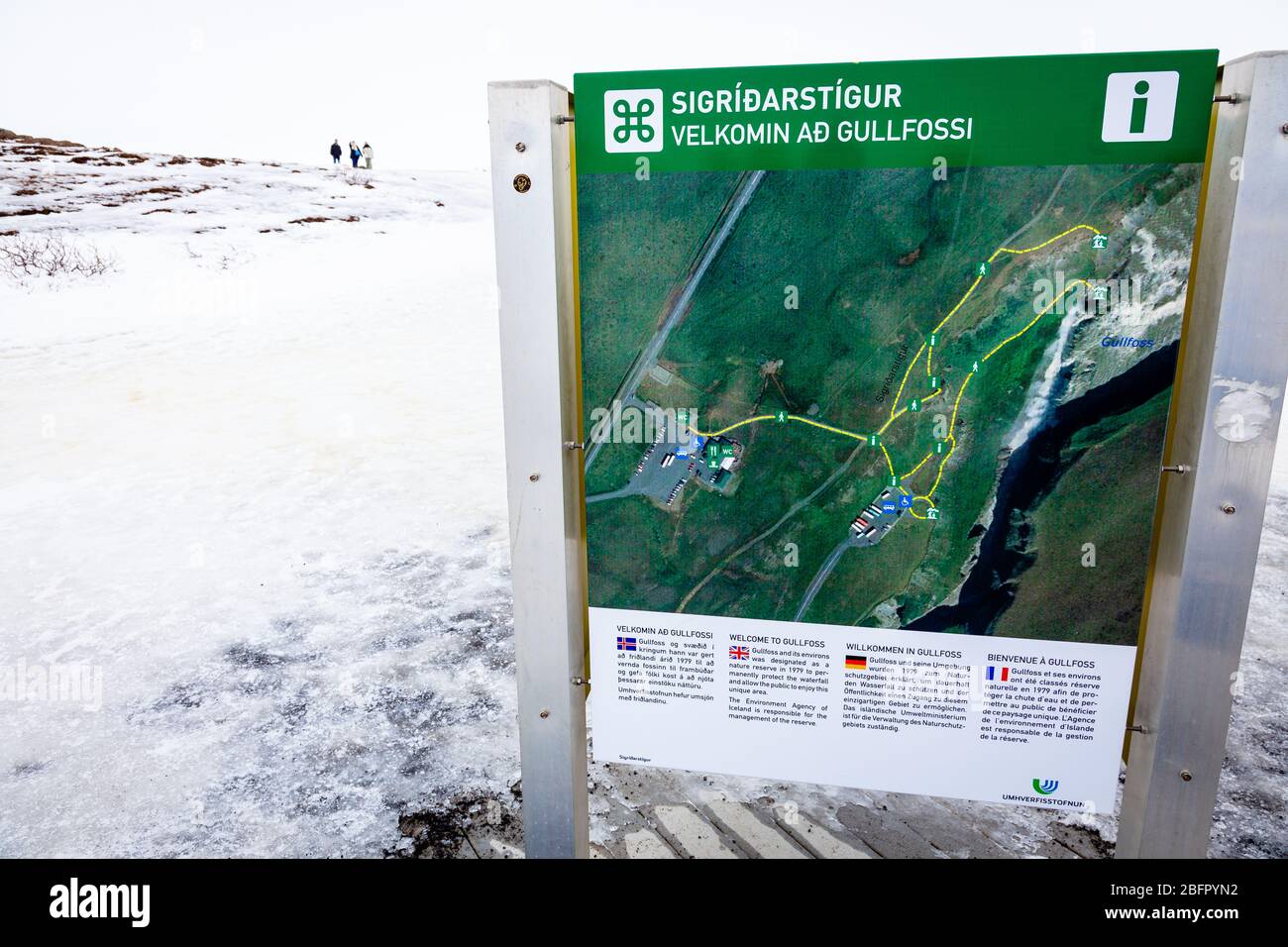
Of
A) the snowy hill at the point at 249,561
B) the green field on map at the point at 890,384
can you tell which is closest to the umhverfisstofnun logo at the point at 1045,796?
the green field on map at the point at 890,384

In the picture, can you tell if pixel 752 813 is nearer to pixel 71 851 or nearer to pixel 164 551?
pixel 71 851

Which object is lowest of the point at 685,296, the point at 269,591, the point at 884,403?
the point at 269,591

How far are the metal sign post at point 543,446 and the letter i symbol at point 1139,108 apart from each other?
4.73 ft

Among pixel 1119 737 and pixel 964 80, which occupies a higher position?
pixel 964 80

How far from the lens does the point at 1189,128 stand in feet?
7.02

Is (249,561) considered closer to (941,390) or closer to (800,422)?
(800,422)

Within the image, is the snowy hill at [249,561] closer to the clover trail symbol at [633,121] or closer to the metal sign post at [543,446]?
the metal sign post at [543,446]

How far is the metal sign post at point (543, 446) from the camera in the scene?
2.43 metres

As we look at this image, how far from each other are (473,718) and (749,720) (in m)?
2.52

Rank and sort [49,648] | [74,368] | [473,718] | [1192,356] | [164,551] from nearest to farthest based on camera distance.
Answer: [1192,356], [473,718], [49,648], [164,551], [74,368]

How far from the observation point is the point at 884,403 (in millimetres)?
2439

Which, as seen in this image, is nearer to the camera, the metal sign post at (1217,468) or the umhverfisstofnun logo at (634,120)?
the metal sign post at (1217,468)

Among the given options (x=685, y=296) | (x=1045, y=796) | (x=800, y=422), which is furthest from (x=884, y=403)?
(x=1045, y=796)

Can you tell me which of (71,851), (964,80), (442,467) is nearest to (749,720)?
(964,80)
